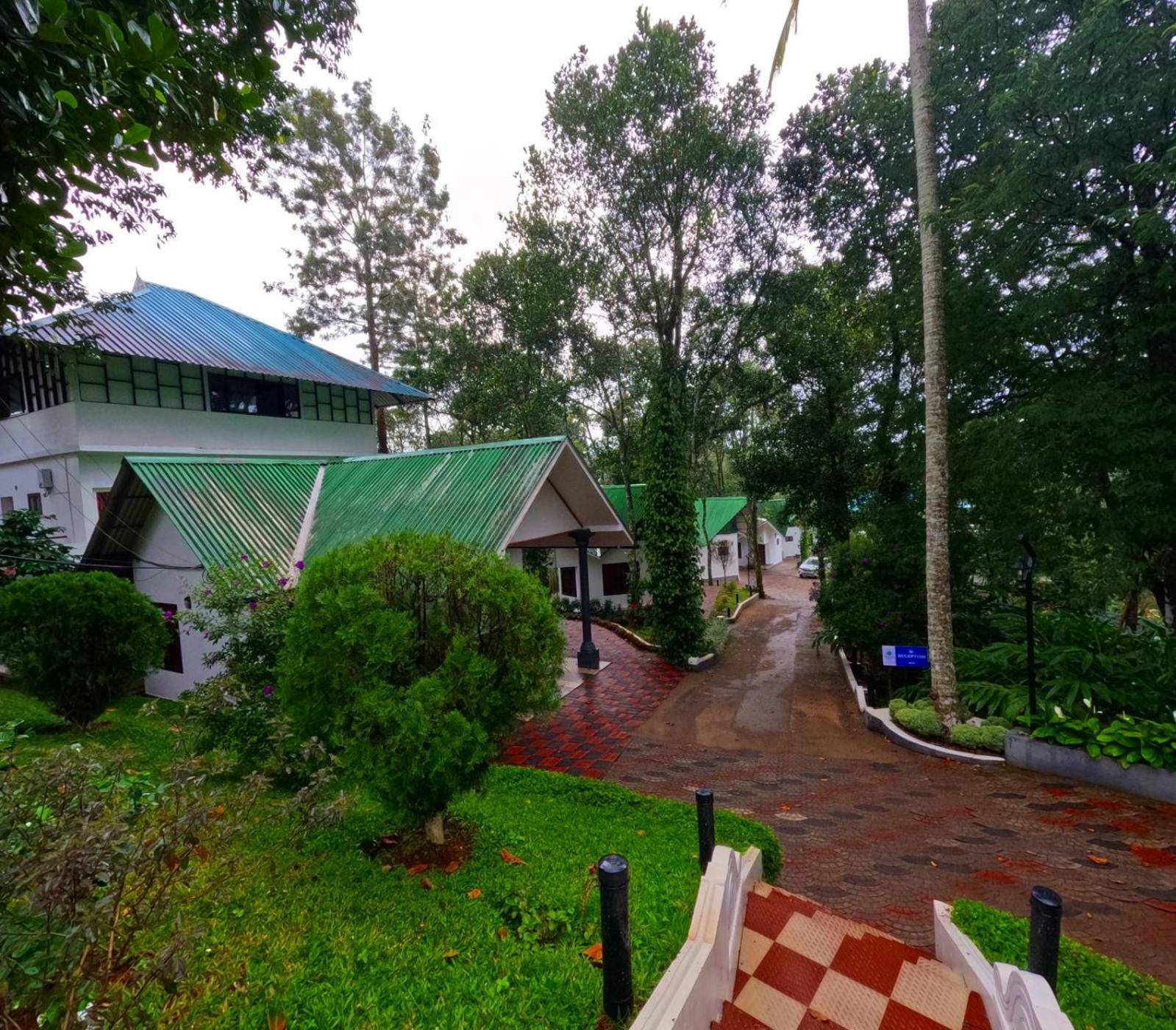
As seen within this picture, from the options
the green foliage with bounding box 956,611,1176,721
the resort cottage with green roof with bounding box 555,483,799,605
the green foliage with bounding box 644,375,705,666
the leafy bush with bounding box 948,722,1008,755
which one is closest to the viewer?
the green foliage with bounding box 956,611,1176,721

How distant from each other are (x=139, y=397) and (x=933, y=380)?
62.2 ft

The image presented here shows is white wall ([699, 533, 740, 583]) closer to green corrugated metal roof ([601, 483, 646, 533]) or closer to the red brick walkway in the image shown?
green corrugated metal roof ([601, 483, 646, 533])

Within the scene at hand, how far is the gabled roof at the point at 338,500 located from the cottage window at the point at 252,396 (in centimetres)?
617

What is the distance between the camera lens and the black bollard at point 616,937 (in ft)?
9.82

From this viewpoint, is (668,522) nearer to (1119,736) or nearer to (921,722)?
(921,722)

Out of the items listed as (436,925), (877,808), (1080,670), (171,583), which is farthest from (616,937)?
(171,583)

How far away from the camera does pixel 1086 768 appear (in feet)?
24.6

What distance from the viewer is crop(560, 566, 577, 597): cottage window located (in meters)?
24.0

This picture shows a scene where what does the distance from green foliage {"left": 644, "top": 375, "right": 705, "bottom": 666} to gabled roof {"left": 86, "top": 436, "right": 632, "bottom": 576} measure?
292cm

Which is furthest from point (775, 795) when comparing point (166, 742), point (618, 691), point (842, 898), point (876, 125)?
point (876, 125)

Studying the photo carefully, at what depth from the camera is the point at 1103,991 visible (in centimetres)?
362

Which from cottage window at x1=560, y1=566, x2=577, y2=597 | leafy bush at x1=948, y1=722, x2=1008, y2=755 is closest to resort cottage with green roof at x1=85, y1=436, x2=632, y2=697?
leafy bush at x1=948, y1=722, x2=1008, y2=755

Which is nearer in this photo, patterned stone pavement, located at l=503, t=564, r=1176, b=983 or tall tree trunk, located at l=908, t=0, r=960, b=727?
patterned stone pavement, located at l=503, t=564, r=1176, b=983

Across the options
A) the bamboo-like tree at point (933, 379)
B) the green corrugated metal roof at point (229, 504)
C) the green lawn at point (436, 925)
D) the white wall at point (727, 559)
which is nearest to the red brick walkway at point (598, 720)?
the green lawn at point (436, 925)
